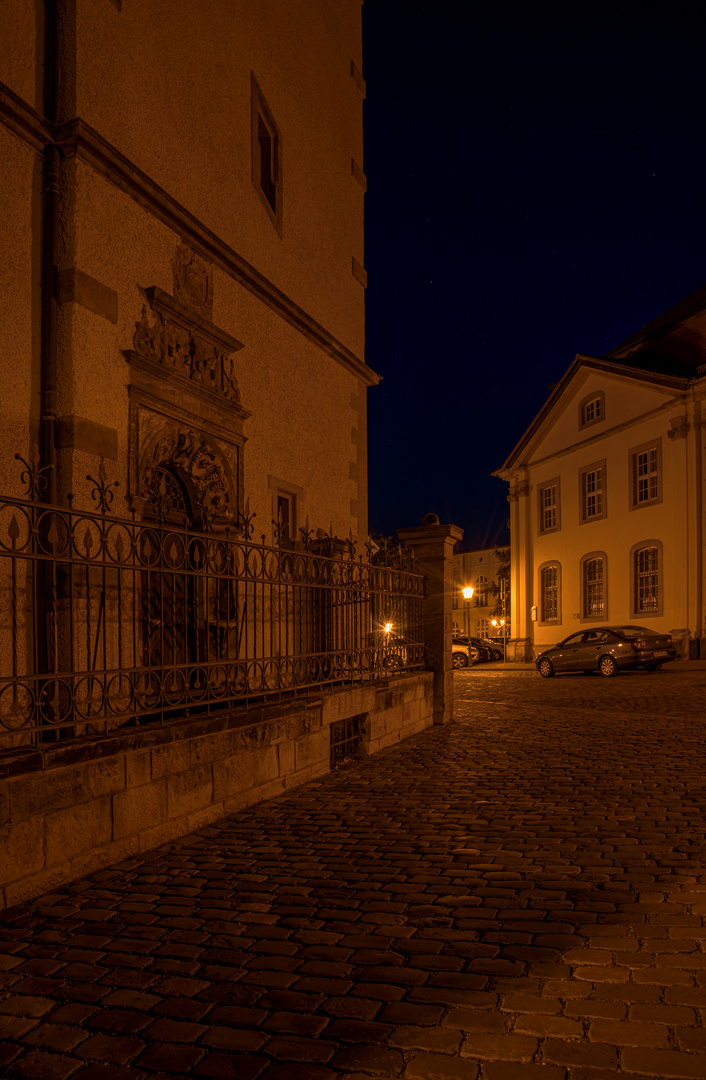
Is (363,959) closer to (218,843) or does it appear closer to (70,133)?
(218,843)

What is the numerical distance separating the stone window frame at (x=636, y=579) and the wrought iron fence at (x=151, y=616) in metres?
18.1

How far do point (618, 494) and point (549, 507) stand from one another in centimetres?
448

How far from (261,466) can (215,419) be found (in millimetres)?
1432

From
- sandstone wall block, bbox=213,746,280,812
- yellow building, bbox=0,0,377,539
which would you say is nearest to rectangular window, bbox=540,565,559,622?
yellow building, bbox=0,0,377,539

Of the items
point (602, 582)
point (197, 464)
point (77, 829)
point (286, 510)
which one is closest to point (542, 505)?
point (602, 582)

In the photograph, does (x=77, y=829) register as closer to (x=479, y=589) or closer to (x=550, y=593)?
(x=550, y=593)

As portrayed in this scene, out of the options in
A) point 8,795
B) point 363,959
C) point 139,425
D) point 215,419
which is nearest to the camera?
point 363,959

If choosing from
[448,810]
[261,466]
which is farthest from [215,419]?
[448,810]

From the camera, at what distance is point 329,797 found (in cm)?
697

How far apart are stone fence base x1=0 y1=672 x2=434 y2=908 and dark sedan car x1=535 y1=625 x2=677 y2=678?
51.9 feet

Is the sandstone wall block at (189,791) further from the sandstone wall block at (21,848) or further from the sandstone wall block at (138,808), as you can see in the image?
the sandstone wall block at (21,848)

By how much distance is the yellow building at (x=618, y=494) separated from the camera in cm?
2594

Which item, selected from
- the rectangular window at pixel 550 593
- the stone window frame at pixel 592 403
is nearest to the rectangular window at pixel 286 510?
the stone window frame at pixel 592 403

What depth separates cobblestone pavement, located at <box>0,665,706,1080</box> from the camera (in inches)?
109
